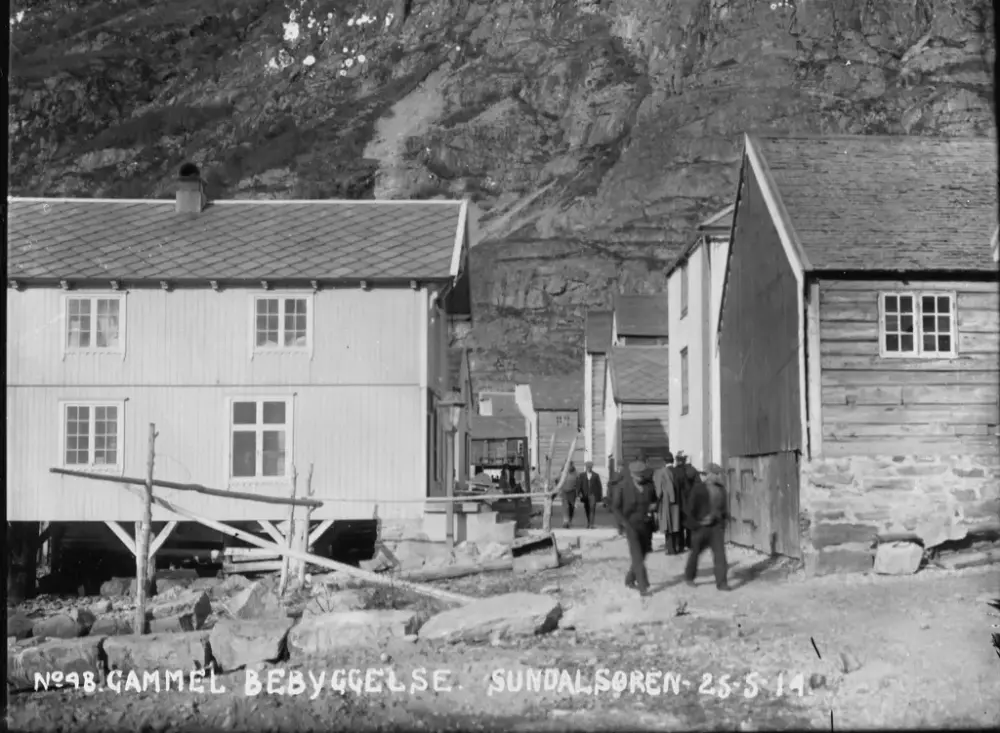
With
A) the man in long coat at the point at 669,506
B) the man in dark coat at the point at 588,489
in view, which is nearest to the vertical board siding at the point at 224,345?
the man in long coat at the point at 669,506

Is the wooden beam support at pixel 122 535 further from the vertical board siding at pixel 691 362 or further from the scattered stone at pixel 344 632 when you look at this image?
the vertical board siding at pixel 691 362

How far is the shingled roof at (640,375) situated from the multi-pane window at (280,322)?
1916 centimetres

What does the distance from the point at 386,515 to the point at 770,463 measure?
280 inches

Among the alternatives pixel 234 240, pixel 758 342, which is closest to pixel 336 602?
pixel 758 342

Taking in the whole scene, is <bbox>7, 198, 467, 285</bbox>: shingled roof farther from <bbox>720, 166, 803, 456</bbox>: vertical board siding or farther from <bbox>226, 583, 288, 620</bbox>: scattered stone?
<bbox>226, 583, 288, 620</bbox>: scattered stone

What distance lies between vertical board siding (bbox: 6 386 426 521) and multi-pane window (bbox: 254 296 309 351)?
92 centimetres

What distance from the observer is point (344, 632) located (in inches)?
575

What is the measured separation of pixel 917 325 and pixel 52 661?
42.4ft

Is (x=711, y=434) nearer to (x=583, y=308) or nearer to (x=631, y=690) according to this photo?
(x=631, y=690)

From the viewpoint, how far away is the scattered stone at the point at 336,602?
17.7 metres

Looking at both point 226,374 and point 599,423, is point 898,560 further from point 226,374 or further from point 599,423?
point 599,423

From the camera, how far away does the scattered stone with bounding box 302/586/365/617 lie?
17.7m

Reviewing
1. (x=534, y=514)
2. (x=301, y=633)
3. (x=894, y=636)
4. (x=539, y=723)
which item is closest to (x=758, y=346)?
(x=894, y=636)

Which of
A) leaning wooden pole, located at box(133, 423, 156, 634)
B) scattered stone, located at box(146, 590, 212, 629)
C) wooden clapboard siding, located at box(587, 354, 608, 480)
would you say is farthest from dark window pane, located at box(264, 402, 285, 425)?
wooden clapboard siding, located at box(587, 354, 608, 480)
